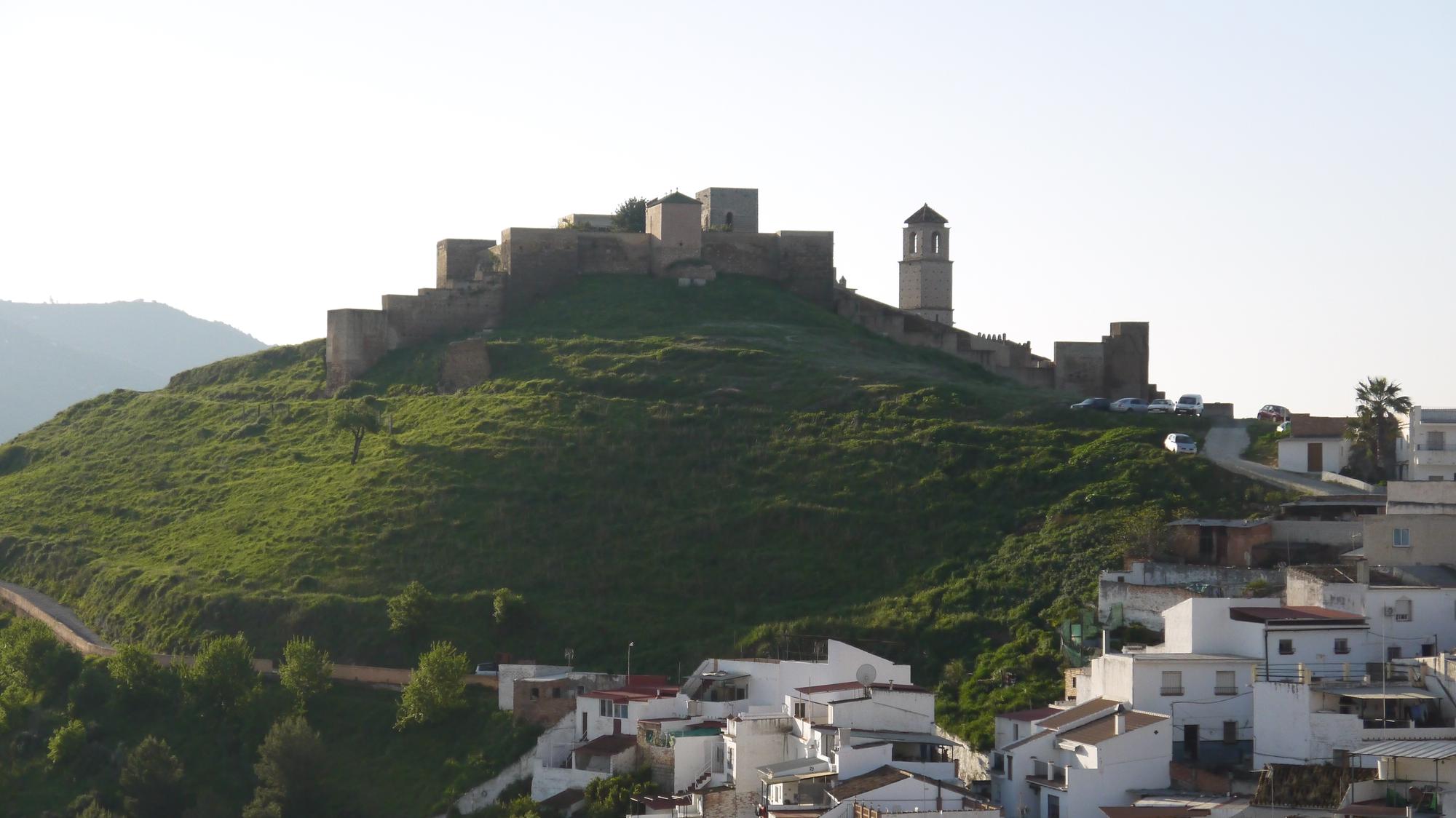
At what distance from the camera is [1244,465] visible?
180 feet

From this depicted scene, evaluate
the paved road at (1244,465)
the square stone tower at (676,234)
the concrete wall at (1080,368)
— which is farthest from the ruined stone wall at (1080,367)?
the square stone tower at (676,234)

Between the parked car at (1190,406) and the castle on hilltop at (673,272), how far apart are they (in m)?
6.80

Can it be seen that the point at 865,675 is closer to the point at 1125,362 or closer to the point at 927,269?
the point at 1125,362

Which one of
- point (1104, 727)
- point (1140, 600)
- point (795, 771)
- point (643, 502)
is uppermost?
point (643, 502)

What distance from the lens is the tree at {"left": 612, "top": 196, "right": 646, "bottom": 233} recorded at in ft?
267

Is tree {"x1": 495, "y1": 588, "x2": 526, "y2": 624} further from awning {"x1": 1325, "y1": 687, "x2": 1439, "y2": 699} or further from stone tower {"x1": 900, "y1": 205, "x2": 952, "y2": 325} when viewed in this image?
stone tower {"x1": 900, "y1": 205, "x2": 952, "y2": 325}

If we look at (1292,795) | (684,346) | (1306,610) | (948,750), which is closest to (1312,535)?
(1306,610)

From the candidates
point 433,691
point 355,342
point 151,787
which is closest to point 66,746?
point 151,787

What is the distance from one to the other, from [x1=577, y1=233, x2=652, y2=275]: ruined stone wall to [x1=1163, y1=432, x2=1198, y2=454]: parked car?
26713mm

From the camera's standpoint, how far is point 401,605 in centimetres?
5300

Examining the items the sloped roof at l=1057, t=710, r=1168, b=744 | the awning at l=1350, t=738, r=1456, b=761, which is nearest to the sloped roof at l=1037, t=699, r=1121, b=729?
the sloped roof at l=1057, t=710, r=1168, b=744

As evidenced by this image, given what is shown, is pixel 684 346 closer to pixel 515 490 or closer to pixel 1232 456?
pixel 515 490

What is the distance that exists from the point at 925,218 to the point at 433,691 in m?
37.5

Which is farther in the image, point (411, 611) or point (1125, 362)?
point (1125, 362)
